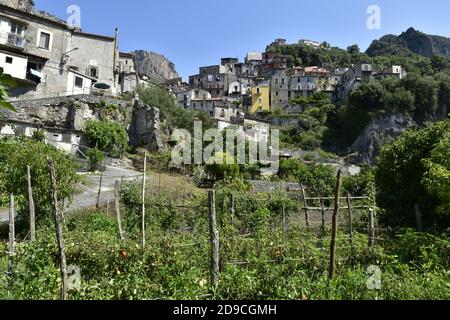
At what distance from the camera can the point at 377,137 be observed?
59781mm

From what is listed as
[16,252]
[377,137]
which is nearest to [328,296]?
[16,252]

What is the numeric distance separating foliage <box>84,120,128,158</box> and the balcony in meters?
9.66

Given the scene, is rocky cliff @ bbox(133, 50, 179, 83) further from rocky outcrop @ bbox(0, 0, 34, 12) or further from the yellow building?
rocky outcrop @ bbox(0, 0, 34, 12)

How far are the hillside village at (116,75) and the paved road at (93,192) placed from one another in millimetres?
5312

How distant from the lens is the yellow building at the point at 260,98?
260ft

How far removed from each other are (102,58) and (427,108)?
50.5 meters

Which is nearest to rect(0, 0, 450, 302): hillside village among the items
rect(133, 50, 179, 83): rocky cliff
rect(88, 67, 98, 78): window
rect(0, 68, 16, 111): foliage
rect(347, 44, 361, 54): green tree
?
rect(0, 68, 16, 111): foliage

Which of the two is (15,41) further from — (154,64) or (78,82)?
(154,64)

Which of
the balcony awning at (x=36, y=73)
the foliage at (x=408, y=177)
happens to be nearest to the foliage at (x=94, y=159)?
the balcony awning at (x=36, y=73)

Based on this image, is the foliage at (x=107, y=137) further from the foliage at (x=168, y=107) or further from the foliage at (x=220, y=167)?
the foliage at (x=168, y=107)

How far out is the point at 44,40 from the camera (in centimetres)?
3572

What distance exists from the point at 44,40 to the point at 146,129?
11.7 meters

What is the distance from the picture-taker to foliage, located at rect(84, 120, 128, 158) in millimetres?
30469

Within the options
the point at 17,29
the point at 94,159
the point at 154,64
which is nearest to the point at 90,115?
the point at 94,159
